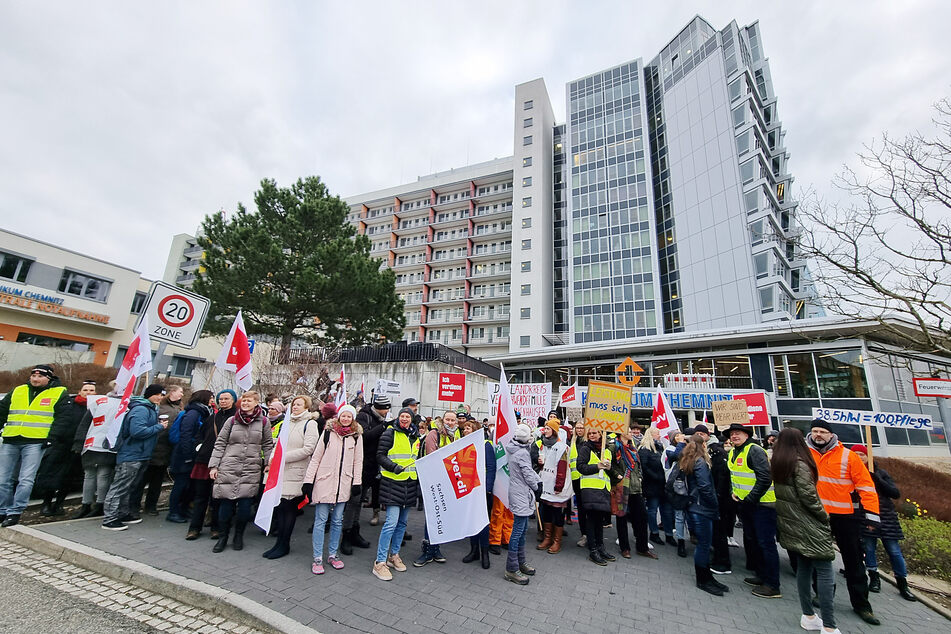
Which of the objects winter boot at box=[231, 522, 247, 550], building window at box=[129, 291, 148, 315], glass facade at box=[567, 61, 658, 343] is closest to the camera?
winter boot at box=[231, 522, 247, 550]

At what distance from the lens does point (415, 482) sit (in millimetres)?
5402

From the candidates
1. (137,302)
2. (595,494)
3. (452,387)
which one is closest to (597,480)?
(595,494)

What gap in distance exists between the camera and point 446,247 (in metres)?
55.0

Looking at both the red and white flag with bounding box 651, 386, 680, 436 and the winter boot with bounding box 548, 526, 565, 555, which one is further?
the red and white flag with bounding box 651, 386, 680, 436

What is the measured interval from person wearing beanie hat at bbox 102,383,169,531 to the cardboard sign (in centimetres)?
1149

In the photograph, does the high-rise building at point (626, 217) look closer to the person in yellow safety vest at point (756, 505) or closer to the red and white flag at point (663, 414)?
the red and white flag at point (663, 414)

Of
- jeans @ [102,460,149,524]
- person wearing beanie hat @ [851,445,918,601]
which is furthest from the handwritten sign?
jeans @ [102,460,149,524]

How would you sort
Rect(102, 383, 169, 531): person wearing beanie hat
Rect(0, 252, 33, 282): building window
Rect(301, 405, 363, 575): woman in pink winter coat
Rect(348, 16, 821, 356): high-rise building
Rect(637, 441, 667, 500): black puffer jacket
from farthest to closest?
Rect(348, 16, 821, 356): high-rise building < Rect(0, 252, 33, 282): building window < Rect(637, 441, 667, 500): black puffer jacket < Rect(102, 383, 169, 531): person wearing beanie hat < Rect(301, 405, 363, 575): woman in pink winter coat

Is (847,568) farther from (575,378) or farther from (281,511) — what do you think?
(575,378)

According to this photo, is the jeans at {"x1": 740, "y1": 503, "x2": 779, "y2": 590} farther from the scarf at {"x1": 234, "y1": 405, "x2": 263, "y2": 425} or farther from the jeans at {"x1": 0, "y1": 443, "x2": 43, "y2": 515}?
the jeans at {"x1": 0, "y1": 443, "x2": 43, "y2": 515}

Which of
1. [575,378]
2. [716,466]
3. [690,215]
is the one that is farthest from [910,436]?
[690,215]

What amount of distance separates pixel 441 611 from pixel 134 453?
533 centimetres

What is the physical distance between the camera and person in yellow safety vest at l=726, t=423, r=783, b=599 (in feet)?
16.9

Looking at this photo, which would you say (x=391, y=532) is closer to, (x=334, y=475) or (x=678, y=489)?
(x=334, y=475)
